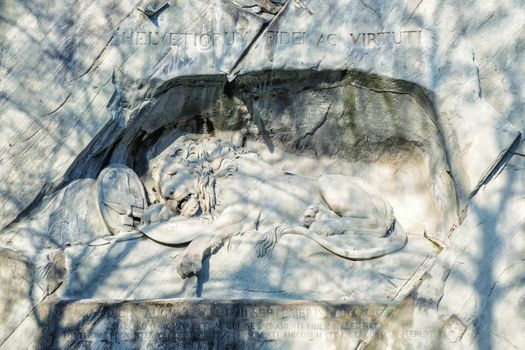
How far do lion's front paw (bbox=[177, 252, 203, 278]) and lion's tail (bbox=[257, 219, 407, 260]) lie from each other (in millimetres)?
405

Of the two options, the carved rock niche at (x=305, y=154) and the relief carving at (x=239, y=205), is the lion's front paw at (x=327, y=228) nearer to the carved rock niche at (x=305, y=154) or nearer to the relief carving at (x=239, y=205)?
the relief carving at (x=239, y=205)

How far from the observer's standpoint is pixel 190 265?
5.89 meters

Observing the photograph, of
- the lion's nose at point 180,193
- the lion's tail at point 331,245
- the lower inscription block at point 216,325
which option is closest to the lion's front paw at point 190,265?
the lower inscription block at point 216,325

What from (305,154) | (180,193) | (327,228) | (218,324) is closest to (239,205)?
(180,193)

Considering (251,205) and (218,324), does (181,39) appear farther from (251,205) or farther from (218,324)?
(218,324)

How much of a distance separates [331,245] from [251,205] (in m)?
0.61

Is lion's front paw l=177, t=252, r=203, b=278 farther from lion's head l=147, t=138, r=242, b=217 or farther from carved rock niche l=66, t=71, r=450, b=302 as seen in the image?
lion's head l=147, t=138, r=242, b=217

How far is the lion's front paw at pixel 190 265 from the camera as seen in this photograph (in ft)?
19.3

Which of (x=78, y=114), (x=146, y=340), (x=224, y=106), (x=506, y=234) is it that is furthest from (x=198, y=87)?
(x=506, y=234)

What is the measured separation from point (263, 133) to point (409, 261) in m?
1.41

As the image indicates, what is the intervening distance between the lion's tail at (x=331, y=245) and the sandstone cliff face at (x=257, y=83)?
351mm

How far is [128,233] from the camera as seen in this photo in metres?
6.21

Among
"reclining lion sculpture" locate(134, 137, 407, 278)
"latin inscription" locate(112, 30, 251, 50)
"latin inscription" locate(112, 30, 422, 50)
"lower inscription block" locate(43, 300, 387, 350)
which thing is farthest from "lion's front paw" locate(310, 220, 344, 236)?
"latin inscription" locate(112, 30, 251, 50)

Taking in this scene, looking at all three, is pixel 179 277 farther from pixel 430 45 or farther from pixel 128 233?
pixel 430 45
